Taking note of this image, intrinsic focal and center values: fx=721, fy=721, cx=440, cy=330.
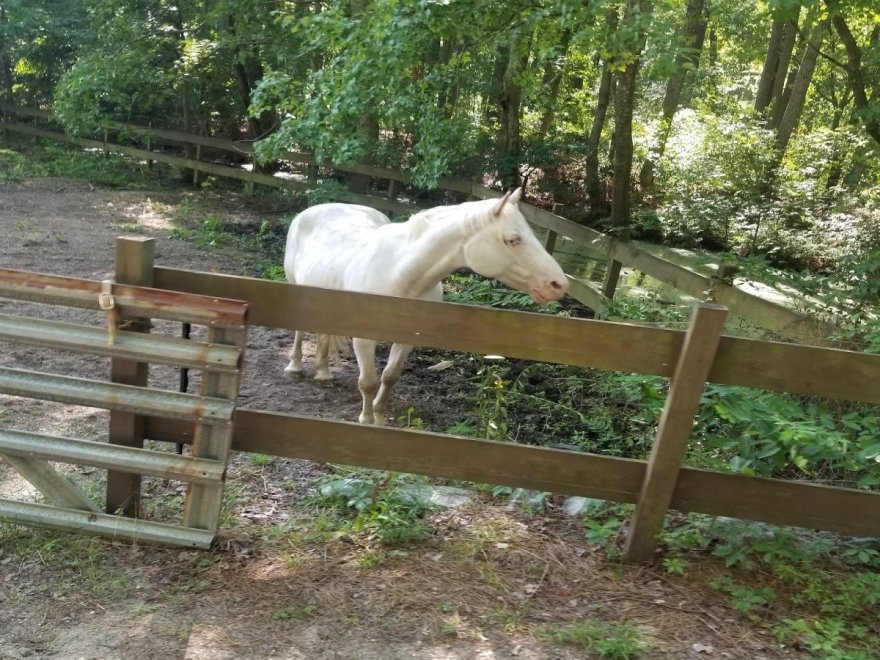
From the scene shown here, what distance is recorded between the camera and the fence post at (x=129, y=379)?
308 centimetres

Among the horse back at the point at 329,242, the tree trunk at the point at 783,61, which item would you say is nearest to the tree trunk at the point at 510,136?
the horse back at the point at 329,242

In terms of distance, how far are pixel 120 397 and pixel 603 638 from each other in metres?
2.20

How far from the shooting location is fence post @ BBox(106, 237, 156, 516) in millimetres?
3078

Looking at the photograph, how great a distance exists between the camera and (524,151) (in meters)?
12.6

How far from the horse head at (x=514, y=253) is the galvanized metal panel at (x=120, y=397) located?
74.9 inches

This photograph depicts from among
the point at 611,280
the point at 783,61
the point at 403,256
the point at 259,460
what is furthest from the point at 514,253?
the point at 783,61

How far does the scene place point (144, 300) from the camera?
117 inches

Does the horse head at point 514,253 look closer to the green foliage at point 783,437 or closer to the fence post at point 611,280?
the green foliage at point 783,437

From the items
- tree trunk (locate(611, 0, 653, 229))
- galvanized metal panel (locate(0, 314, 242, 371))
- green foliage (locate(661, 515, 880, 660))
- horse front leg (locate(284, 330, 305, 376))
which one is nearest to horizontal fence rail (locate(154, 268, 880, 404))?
galvanized metal panel (locate(0, 314, 242, 371))

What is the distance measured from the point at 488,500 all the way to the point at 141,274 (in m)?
2.13

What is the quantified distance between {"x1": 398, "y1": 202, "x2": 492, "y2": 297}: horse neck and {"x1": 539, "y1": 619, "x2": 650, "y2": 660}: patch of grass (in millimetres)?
2307

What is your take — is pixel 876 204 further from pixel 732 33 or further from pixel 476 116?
pixel 732 33

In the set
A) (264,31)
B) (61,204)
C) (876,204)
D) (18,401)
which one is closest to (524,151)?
(876,204)

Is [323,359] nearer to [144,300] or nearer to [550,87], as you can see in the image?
[144,300]
